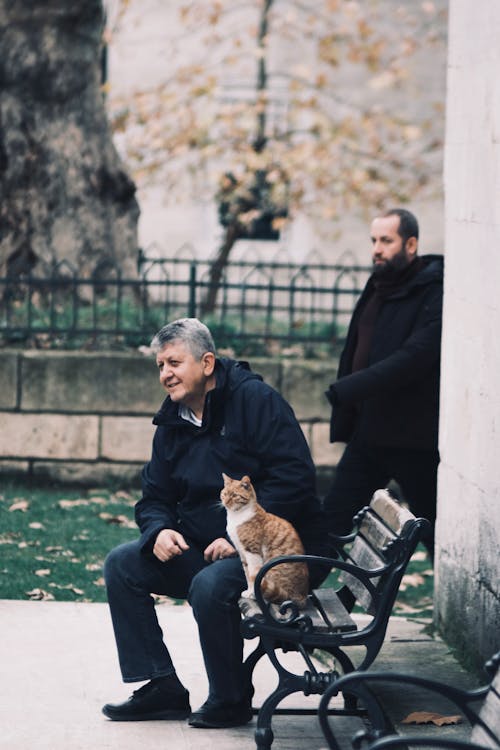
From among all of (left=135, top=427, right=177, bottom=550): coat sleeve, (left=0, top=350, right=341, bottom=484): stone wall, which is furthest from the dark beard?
(left=0, top=350, right=341, bottom=484): stone wall

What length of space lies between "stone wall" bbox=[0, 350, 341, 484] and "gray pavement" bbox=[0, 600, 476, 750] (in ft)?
8.73

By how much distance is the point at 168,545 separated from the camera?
4781 mm

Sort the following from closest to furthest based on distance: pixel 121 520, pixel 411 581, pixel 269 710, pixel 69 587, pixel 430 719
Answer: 1. pixel 269 710
2. pixel 430 719
3. pixel 69 587
4. pixel 411 581
5. pixel 121 520

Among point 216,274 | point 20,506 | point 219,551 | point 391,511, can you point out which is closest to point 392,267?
point 391,511

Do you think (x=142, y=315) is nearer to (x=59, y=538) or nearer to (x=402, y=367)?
(x=59, y=538)

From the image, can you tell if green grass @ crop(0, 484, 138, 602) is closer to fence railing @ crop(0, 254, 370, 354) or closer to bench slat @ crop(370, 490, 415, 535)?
fence railing @ crop(0, 254, 370, 354)

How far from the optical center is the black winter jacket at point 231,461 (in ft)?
15.9

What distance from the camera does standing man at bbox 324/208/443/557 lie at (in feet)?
20.9

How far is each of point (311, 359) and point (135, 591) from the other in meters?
4.99

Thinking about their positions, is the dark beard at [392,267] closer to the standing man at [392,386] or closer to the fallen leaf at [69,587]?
the standing man at [392,386]

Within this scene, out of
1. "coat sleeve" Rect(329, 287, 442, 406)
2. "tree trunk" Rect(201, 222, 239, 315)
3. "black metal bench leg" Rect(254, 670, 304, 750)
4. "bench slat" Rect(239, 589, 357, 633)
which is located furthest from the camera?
"tree trunk" Rect(201, 222, 239, 315)

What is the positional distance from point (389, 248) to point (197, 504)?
2059mm

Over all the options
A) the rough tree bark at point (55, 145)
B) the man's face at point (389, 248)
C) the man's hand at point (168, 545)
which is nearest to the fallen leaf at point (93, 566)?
the man's face at point (389, 248)

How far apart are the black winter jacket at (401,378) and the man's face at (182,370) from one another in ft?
5.05
